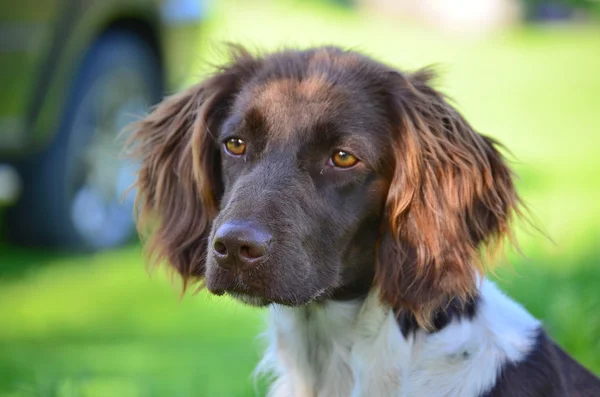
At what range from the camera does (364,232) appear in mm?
3367

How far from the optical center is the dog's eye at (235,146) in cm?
344

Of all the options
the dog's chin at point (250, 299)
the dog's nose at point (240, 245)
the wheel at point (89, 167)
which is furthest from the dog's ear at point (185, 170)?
the wheel at point (89, 167)

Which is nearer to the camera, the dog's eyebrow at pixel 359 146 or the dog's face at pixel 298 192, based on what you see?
the dog's face at pixel 298 192

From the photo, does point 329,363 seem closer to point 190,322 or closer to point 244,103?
point 244,103

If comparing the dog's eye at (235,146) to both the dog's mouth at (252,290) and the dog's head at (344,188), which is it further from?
the dog's mouth at (252,290)

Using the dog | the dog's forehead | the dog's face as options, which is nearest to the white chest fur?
the dog

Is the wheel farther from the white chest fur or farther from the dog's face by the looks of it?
the white chest fur

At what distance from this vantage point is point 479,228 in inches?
131

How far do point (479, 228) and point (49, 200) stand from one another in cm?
401

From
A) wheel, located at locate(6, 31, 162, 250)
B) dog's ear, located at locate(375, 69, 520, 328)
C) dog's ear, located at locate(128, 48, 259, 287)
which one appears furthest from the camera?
wheel, located at locate(6, 31, 162, 250)

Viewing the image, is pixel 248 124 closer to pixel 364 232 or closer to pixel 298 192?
pixel 298 192

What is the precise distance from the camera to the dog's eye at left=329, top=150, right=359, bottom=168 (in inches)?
129

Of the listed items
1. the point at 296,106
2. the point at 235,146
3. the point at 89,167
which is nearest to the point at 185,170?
the point at 235,146

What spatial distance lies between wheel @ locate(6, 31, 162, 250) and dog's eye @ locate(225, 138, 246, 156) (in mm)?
3072
